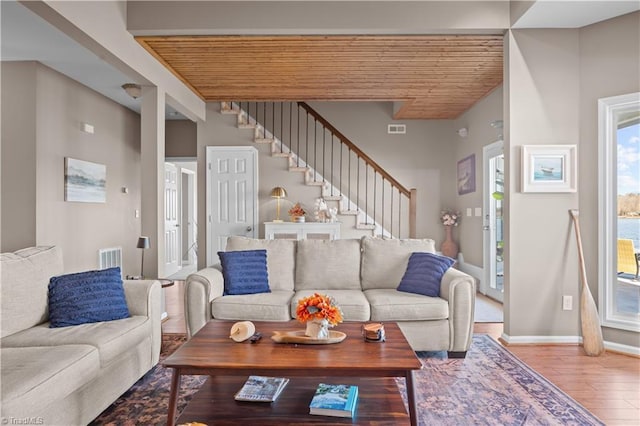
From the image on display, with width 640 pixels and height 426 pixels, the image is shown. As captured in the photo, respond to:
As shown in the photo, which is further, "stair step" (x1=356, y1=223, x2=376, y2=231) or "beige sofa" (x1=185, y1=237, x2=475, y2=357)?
"stair step" (x1=356, y1=223, x2=376, y2=231)

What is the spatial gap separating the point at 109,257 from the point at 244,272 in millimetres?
3595

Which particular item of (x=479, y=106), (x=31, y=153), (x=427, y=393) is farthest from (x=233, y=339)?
(x=479, y=106)

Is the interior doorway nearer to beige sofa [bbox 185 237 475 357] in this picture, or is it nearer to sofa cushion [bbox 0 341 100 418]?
beige sofa [bbox 185 237 475 357]

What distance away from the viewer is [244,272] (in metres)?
3.65

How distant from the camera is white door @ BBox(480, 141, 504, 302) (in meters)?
5.71

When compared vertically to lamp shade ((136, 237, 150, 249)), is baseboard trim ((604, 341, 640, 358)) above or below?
below

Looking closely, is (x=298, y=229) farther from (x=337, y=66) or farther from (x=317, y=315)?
(x=317, y=315)

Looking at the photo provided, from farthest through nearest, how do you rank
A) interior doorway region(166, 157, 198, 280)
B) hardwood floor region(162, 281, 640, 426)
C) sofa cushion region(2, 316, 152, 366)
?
interior doorway region(166, 157, 198, 280), hardwood floor region(162, 281, 640, 426), sofa cushion region(2, 316, 152, 366)

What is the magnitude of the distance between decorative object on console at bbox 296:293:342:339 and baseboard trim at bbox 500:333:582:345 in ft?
7.36

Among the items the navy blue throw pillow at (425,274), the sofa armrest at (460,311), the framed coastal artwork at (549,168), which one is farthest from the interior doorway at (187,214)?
the framed coastal artwork at (549,168)

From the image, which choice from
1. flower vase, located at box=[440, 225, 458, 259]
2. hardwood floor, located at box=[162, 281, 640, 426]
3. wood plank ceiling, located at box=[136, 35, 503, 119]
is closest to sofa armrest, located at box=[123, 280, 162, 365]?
hardwood floor, located at box=[162, 281, 640, 426]

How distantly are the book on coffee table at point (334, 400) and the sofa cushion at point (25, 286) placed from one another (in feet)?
6.02

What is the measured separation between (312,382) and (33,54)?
4595 mm

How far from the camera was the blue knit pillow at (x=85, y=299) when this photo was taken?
2.58 metres
